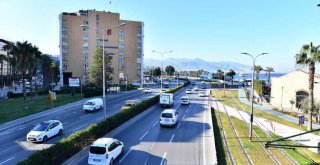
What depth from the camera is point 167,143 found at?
22984 millimetres

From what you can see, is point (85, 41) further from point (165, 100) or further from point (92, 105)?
point (165, 100)

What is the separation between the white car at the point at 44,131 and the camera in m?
22.6

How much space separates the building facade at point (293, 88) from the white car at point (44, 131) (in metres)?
39.4

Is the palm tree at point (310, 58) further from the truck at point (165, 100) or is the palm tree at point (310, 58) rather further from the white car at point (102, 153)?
the white car at point (102, 153)

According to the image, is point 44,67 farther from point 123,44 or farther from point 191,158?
point 191,158

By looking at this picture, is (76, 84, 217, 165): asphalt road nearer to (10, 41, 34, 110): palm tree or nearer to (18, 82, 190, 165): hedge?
(18, 82, 190, 165): hedge

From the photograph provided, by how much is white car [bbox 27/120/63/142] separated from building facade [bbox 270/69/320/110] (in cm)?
3940

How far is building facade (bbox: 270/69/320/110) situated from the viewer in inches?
1799

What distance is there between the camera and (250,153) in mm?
21984

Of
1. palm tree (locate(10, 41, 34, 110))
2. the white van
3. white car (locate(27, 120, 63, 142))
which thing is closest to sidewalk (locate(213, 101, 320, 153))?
the white van

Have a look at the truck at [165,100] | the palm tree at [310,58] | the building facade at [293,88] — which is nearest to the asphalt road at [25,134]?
the truck at [165,100]

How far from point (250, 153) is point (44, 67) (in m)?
72.4

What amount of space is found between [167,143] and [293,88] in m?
34.8

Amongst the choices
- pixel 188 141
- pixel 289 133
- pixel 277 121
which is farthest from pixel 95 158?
pixel 277 121
